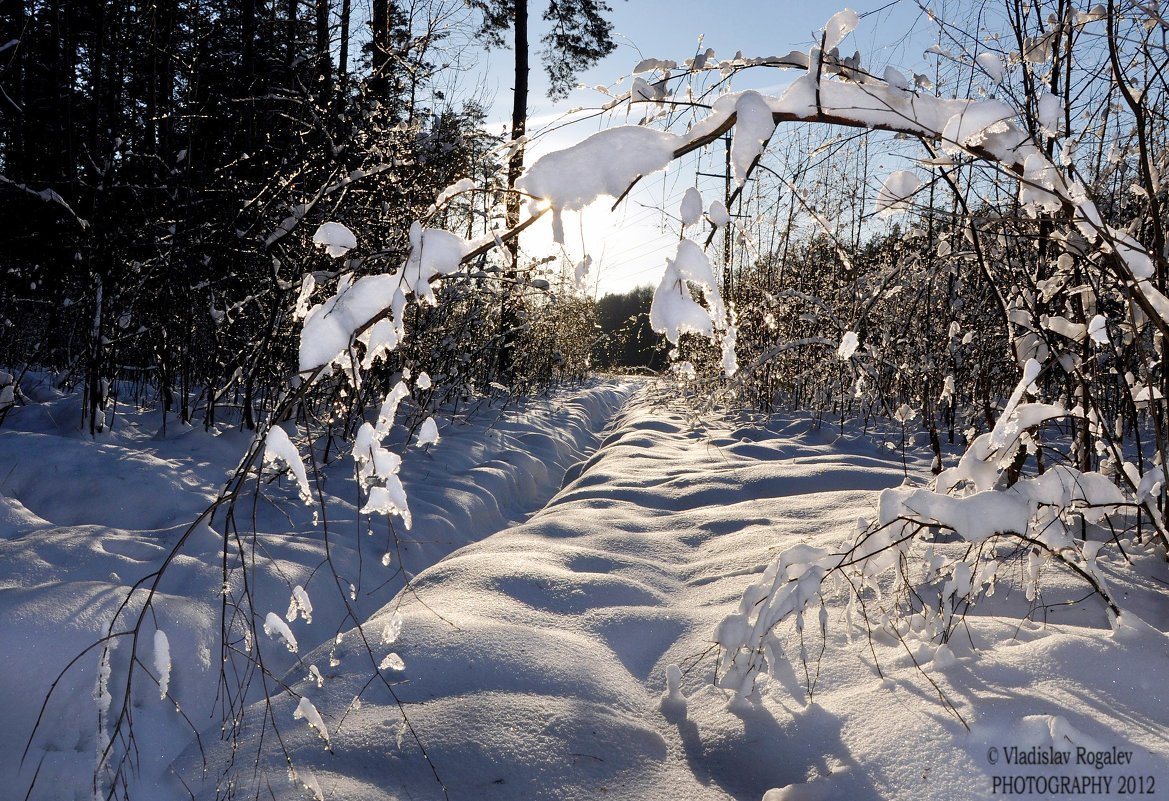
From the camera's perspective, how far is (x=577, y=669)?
1721mm

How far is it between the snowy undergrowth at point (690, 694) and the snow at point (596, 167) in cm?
77

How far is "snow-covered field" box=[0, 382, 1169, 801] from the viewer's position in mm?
1277

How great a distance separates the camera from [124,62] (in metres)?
4.11

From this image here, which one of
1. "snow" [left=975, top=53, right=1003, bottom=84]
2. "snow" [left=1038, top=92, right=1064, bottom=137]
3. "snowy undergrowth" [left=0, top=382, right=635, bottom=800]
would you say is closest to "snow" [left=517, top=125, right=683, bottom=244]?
"snowy undergrowth" [left=0, top=382, right=635, bottom=800]

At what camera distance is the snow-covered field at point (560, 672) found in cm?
128

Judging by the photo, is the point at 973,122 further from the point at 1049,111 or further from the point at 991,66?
the point at 991,66

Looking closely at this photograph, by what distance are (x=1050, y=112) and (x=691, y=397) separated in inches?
210

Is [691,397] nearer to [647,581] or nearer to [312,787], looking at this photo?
[647,581]

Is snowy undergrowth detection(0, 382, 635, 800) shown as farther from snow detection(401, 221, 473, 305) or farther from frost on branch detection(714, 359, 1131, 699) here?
frost on branch detection(714, 359, 1131, 699)

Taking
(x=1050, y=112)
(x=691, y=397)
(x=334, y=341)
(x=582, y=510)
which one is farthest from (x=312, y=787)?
(x=691, y=397)

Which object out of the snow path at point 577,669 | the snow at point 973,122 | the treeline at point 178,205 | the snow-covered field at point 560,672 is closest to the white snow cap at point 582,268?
the snow at point 973,122

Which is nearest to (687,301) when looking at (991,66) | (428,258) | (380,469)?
(428,258)

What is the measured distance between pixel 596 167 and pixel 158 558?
2203 millimetres

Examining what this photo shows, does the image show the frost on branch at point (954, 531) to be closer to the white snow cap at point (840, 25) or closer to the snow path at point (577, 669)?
the snow path at point (577, 669)
